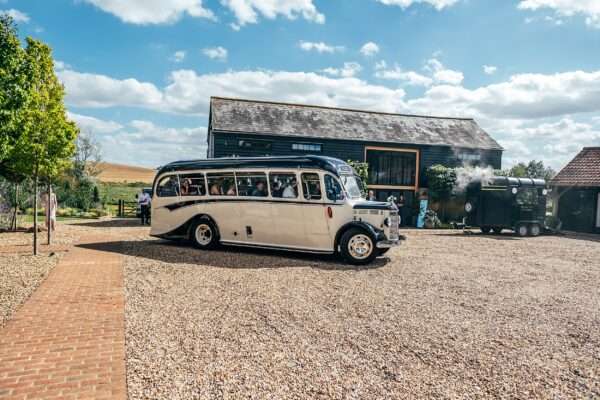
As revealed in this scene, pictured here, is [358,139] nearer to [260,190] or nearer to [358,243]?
[260,190]

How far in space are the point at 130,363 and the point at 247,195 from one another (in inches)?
301

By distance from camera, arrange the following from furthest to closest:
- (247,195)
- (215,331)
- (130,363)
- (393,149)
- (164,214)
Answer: (393,149) < (164,214) < (247,195) < (215,331) < (130,363)

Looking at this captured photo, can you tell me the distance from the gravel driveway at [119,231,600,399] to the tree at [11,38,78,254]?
4.51 m

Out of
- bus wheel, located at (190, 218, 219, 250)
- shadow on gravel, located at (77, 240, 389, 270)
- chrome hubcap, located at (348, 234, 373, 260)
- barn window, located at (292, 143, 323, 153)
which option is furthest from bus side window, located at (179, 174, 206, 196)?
barn window, located at (292, 143, 323, 153)

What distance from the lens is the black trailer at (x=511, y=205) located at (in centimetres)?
1911

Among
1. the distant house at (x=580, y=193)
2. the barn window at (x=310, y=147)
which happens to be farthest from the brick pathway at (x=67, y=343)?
the distant house at (x=580, y=193)

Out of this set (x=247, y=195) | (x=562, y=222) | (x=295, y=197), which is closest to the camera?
(x=295, y=197)

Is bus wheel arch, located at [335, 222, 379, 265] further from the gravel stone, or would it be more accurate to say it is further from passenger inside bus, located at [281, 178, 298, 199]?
the gravel stone

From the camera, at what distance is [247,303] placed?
639cm

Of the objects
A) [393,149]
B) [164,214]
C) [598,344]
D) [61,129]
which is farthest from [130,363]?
[393,149]

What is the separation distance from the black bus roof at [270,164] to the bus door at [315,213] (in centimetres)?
32

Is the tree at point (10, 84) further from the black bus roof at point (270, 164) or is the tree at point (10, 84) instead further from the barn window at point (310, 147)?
the barn window at point (310, 147)

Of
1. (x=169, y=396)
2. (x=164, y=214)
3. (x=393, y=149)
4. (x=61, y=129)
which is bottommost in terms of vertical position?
(x=169, y=396)

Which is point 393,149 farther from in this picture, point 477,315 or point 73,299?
point 73,299
